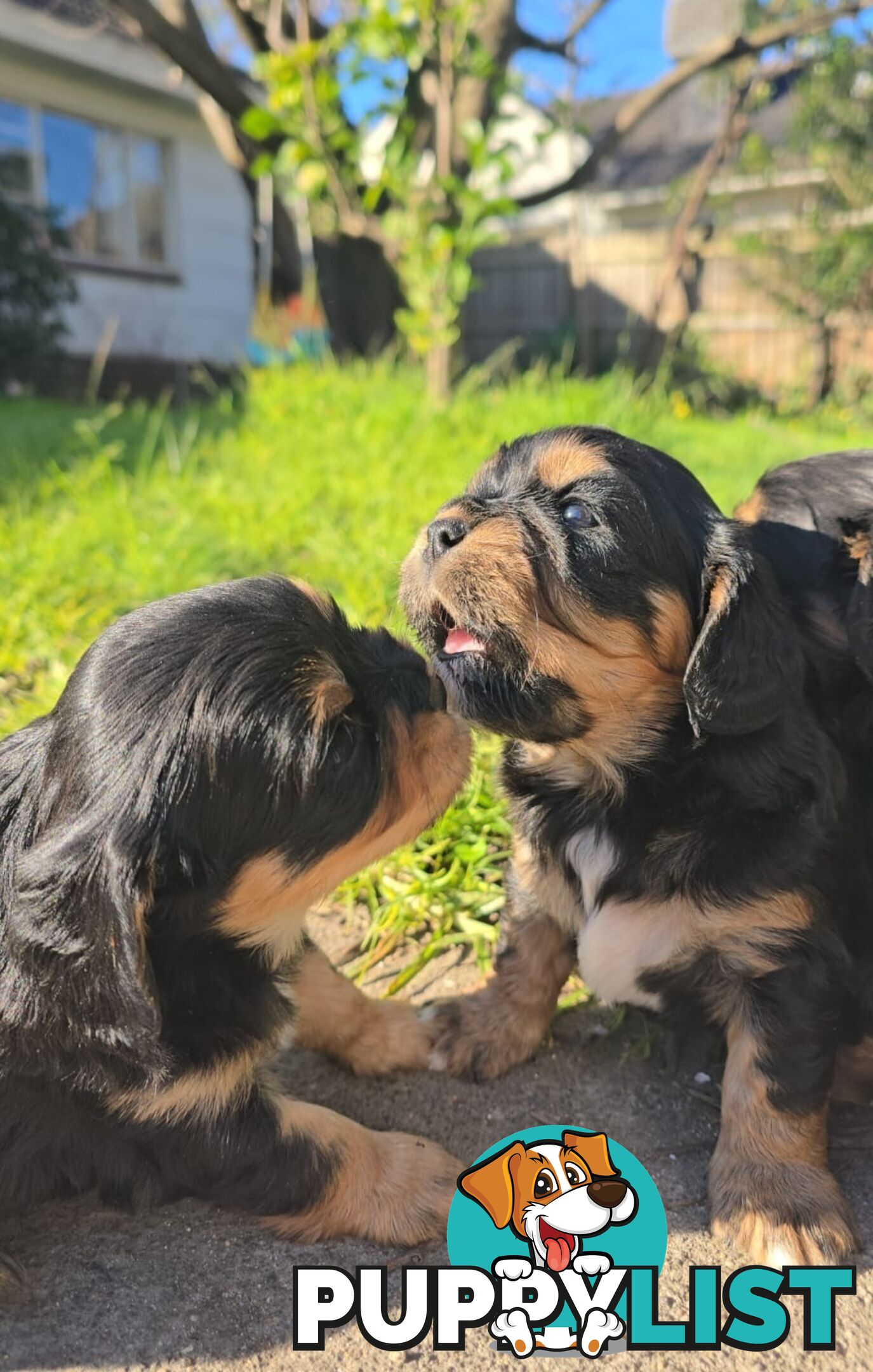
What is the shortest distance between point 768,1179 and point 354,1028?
3.31ft

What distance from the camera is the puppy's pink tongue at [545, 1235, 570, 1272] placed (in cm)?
199

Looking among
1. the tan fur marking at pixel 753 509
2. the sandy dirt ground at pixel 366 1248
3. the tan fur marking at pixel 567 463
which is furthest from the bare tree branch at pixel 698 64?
the sandy dirt ground at pixel 366 1248

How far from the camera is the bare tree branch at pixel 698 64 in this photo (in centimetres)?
900

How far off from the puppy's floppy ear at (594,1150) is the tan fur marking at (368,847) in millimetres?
714

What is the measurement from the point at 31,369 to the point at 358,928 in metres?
11.0

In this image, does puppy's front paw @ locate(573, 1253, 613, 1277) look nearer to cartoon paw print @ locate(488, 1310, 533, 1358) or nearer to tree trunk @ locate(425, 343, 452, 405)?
cartoon paw print @ locate(488, 1310, 533, 1358)

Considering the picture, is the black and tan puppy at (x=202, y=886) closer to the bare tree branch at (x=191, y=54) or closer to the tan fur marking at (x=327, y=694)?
the tan fur marking at (x=327, y=694)

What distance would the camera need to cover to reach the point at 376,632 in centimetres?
240

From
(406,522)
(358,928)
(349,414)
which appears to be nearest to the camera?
(358,928)

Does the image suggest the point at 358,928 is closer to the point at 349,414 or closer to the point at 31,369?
the point at 349,414

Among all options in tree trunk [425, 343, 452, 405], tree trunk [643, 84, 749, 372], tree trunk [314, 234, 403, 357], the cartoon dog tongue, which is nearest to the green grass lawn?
tree trunk [425, 343, 452, 405]

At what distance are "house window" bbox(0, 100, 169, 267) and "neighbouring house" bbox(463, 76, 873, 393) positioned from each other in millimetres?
5036

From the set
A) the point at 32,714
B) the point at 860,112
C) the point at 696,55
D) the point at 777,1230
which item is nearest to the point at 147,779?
the point at 777,1230

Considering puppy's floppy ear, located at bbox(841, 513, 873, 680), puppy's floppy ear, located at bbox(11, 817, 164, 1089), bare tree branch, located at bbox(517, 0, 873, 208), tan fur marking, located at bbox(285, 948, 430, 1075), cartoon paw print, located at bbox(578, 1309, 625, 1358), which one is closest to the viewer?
puppy's floppy ear, located at bbox(11, 817, 164, 1089)
